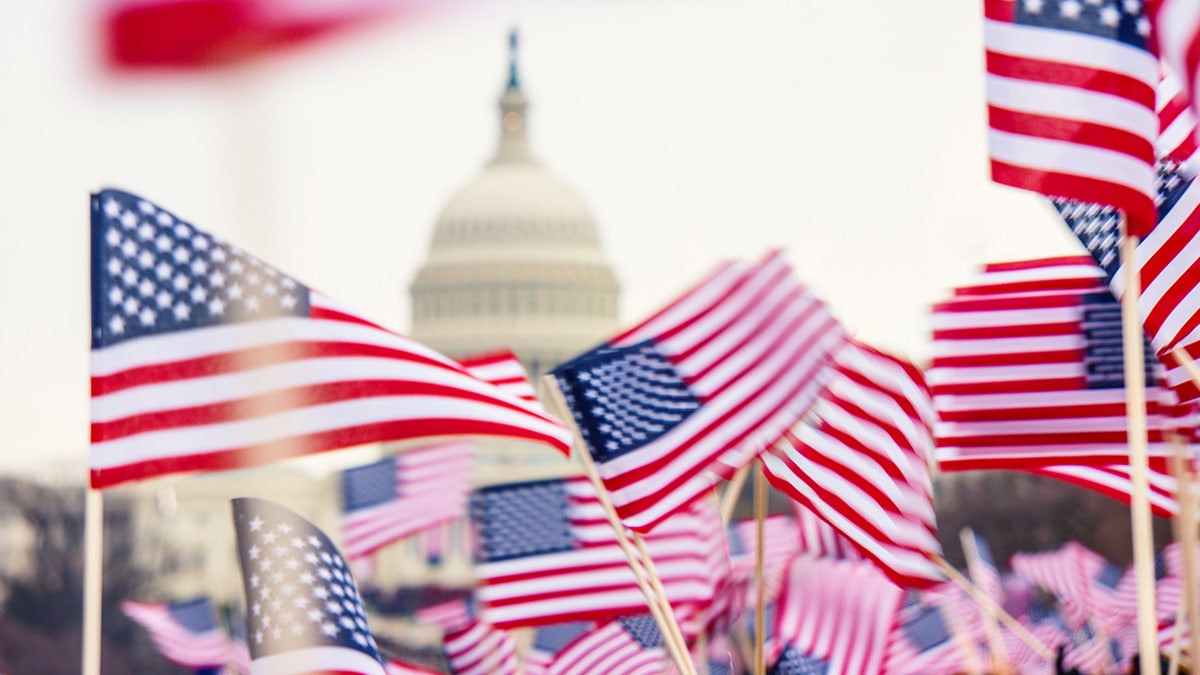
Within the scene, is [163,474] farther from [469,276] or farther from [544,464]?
[469,276]

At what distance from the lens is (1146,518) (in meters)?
7.80

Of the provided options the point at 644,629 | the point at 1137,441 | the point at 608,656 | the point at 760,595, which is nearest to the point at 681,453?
the point at 760,595

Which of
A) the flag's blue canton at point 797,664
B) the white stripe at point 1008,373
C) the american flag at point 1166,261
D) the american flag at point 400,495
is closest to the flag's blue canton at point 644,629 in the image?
the american flag at point 400,495

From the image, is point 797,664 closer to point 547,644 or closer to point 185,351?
point 185,351

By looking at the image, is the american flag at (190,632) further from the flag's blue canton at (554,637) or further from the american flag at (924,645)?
the american flag at (924,645)

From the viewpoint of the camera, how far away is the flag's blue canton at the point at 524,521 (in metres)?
15.6

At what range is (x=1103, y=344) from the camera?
12.7m

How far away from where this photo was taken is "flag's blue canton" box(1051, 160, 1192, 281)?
35.6 feet

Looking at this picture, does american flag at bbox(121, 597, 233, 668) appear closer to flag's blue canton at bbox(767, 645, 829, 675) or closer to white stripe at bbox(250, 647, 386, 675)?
flag's blue canton at bbox(767, 645, 829, 675)

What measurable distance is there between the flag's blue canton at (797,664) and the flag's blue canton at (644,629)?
10.1 ft

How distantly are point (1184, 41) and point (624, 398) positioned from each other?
4.89 m

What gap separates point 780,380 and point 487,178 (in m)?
119

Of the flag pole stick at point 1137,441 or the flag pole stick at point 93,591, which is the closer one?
the flag pole stick at point 1137,441

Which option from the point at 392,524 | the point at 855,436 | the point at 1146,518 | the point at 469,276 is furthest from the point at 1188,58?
the point at 469,276
